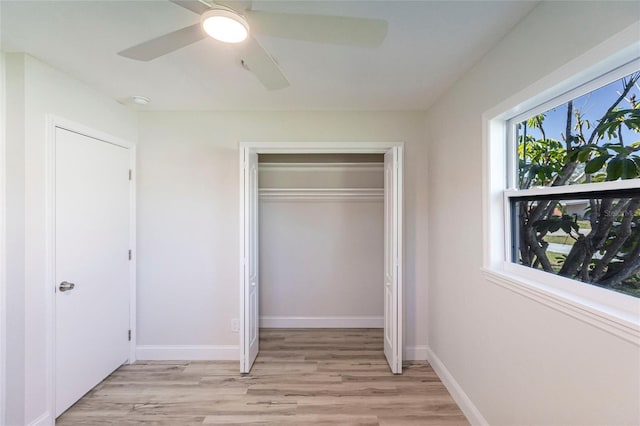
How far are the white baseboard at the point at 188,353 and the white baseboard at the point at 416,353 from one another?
159 cm

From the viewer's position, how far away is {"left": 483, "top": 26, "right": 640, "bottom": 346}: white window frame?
3.38ft

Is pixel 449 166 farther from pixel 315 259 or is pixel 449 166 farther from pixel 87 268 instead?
pixel 87 268

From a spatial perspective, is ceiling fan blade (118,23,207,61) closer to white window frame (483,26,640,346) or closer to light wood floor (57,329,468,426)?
white window frame (483,26,640,346)

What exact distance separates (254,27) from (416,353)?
113 inches

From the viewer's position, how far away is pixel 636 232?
1070 mm

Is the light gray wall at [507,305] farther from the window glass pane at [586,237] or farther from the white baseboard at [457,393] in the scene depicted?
the window glass pane at [586,237]

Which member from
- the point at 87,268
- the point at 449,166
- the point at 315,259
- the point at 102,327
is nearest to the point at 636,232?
the point at 449,166

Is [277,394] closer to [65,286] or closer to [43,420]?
[43,420]

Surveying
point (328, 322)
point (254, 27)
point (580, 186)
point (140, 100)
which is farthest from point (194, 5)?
point (328, 322)

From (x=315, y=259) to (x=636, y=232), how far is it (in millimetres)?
2800

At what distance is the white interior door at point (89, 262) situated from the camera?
2012 mm

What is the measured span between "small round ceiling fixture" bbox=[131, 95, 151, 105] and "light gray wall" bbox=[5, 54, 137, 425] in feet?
1.84

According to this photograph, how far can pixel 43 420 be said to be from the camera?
1.86 meters

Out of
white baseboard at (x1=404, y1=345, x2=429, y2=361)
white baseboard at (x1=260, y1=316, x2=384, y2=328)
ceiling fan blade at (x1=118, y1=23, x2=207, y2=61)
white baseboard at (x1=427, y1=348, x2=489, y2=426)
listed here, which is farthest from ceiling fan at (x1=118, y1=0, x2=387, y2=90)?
white baseboard at (x1=260, y1=316, x2=384, y2=328)
